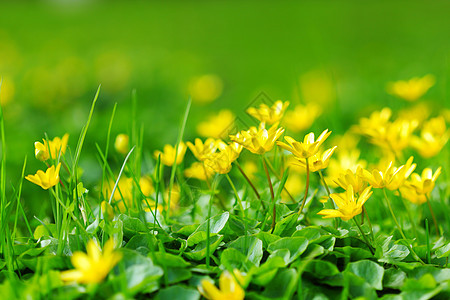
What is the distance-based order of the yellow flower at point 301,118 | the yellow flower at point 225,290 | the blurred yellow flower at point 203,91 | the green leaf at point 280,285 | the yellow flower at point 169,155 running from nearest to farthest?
1. the yellow flower at point 225,290
2. the green leaf at point 280,285
3. the yellow flower at point 169,155
4. the yellow flower at point 301,118
5. the blurred yellow flower at point 203,91

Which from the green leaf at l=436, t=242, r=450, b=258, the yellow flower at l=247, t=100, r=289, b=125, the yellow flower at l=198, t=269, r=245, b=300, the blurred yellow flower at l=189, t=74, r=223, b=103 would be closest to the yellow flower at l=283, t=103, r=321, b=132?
the yellow flower at l=247, t=100, r=289, b=125

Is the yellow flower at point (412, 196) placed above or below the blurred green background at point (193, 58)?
above

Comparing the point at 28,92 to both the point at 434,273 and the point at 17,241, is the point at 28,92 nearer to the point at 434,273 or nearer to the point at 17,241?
the point at 17,241

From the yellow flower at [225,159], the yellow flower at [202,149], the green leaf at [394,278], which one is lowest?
the green leaf at [394,278]

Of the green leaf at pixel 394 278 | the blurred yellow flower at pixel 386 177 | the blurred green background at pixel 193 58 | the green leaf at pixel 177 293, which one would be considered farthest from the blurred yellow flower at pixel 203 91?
the green leaf at pixel 177 293

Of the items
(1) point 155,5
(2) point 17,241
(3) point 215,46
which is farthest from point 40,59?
(1) point 155,5

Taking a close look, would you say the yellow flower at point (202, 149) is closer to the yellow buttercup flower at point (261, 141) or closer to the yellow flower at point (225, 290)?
the yellow buttercup flower at point (261, 141)
